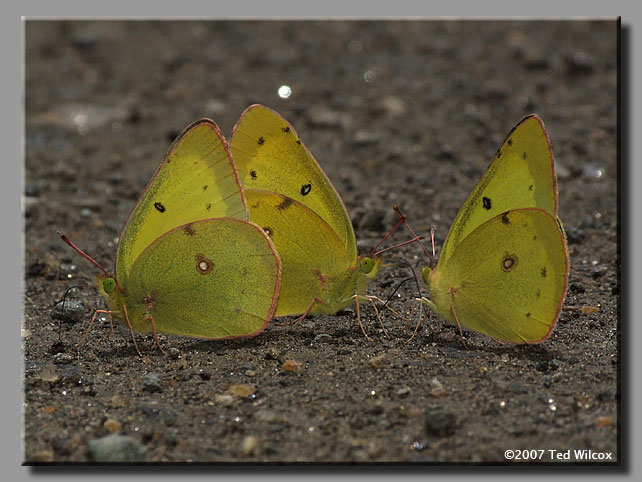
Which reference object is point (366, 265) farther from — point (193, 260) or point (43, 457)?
point (43, 457)

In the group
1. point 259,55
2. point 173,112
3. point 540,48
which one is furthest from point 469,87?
point 173,112

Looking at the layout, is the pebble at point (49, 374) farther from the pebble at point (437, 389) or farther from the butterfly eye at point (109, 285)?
the pebble at point (437, 389)

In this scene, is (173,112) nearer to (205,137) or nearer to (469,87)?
(469,87)

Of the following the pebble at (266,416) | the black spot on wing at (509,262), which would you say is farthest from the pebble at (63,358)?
the black spot on wing at (509,262)

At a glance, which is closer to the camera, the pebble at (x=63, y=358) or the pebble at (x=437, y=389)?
the pebble at (x=437, y=389)

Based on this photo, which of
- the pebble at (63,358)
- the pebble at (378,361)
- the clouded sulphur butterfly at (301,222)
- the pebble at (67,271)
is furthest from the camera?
the pebble at (67,271)

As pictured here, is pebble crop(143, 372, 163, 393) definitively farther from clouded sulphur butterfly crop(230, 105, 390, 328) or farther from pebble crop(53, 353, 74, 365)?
clouded sulphur butterfly crop(230, 105, 390, 328)

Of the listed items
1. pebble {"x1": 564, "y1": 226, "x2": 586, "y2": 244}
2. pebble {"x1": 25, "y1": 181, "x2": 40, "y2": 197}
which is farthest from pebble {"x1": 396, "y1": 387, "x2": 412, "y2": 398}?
pebble {"x1": 25, "y1": 181, "x2": 40, "y2": 197}
